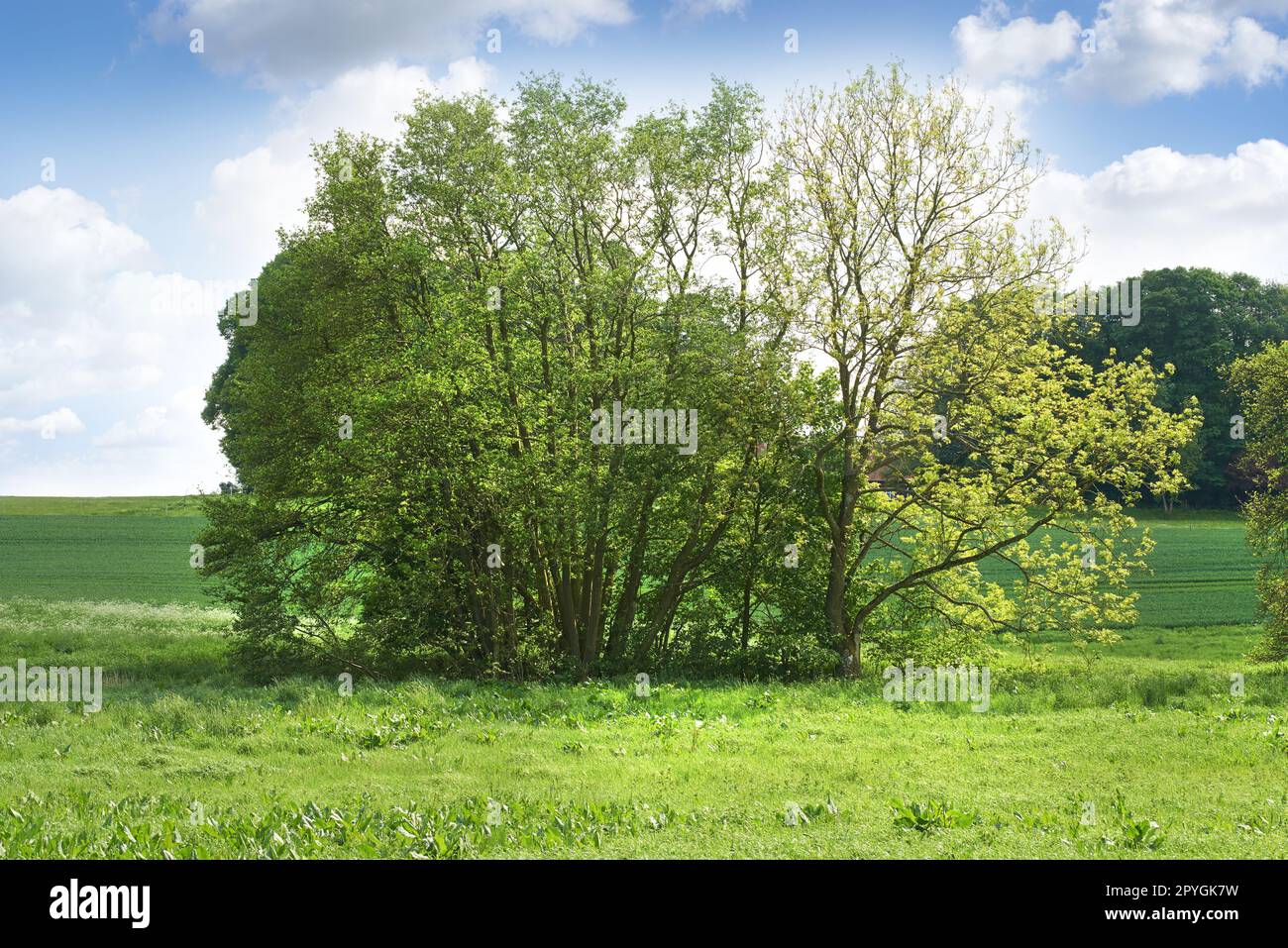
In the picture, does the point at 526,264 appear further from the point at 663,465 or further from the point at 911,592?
the point at 911,592

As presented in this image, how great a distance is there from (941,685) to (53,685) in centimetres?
2070

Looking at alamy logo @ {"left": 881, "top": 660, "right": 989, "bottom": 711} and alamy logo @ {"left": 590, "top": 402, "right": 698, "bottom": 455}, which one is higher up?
alamy logo @ {"left": 590, "top": 402, "right": 698, "bottom": 455}

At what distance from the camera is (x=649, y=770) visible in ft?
49.2

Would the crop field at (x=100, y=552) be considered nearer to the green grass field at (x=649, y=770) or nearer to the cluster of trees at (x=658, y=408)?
the cluster of trees at (x=658, y=408)

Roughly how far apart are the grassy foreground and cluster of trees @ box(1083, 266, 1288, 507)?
67191 mm

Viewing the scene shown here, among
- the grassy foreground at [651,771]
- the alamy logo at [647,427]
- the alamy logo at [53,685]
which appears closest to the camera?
the grassy foreground at [651,771]
